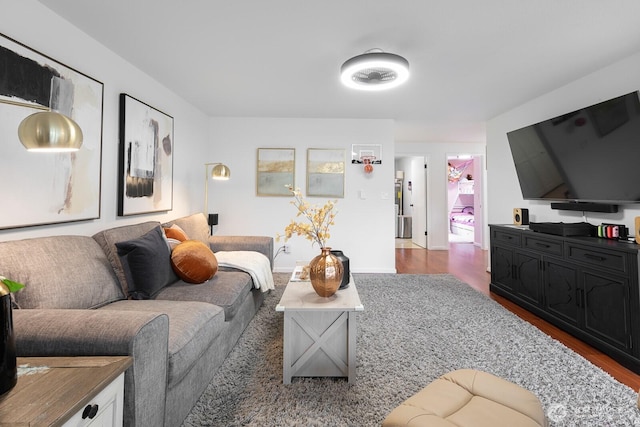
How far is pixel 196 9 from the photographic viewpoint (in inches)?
71.0

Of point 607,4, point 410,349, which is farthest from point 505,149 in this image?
point 410,349

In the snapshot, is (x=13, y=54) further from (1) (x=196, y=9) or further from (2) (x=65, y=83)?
(1) (x=196, y=9)

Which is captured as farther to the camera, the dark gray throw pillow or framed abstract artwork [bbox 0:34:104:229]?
the dark gray throw pillow

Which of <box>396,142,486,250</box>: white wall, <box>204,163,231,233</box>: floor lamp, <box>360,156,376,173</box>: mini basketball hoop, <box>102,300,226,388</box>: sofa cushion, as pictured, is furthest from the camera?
<box>396,142,486,250</box>: white wall

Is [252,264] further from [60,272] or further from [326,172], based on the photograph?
[326,172]

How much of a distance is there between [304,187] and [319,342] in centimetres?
274

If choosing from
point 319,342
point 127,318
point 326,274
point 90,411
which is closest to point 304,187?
point 326,274

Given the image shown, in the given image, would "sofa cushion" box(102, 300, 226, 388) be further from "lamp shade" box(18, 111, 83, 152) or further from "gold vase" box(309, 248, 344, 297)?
"lamp shade" box(18, 111, 83, 152)

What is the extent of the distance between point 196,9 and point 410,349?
107 inches

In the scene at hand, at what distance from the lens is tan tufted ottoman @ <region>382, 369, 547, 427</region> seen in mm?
923

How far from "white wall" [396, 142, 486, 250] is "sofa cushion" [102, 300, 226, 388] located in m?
5.22

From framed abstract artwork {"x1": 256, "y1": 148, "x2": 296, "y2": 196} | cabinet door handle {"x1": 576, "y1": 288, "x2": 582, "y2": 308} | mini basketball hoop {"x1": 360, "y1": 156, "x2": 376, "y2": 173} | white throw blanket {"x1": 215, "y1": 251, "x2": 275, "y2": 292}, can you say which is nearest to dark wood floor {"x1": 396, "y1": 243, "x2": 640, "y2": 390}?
cabinet door handle {"x1": 576, "y1": 288, "x2": 582, "y2": 308}

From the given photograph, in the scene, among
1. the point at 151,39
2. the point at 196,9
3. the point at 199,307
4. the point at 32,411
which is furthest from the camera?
the point at 151,39

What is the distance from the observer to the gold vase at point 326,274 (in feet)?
5.69
